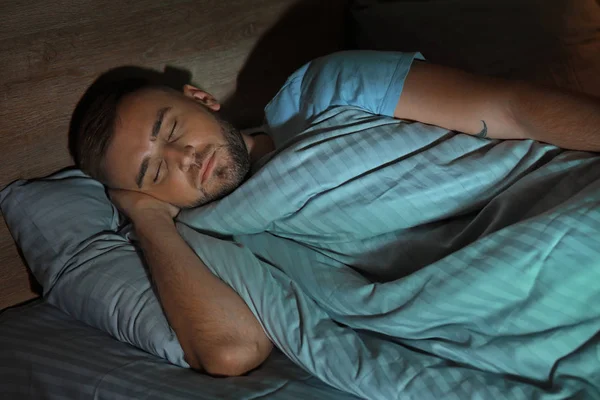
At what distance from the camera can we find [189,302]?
101 centimetres

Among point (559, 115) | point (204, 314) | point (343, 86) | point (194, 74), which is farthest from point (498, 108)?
point (194, 74)

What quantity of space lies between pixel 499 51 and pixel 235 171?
73 centimetres

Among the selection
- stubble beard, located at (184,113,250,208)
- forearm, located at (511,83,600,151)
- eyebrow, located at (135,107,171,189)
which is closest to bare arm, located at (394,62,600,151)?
Result: forearm, located at (511,83,600,151)

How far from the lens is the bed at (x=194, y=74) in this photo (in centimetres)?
93

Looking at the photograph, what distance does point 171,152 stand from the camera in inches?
43.5

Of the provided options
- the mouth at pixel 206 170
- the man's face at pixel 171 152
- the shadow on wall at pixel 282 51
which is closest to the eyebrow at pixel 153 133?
the man's face at pixel 171 152

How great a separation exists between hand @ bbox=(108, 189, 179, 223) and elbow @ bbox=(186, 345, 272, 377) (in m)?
0.32

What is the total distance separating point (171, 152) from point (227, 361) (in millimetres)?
407

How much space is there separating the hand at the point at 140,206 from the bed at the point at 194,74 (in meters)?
0.17

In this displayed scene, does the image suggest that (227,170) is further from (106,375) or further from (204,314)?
(106,375)

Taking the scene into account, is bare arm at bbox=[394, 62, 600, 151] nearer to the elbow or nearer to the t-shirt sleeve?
the t-shirt sleeve

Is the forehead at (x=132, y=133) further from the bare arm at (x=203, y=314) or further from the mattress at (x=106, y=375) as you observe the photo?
the mattress at (x=106, y=375)

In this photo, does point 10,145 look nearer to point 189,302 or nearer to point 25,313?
point 25,313

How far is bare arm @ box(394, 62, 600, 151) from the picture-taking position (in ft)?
3.05
